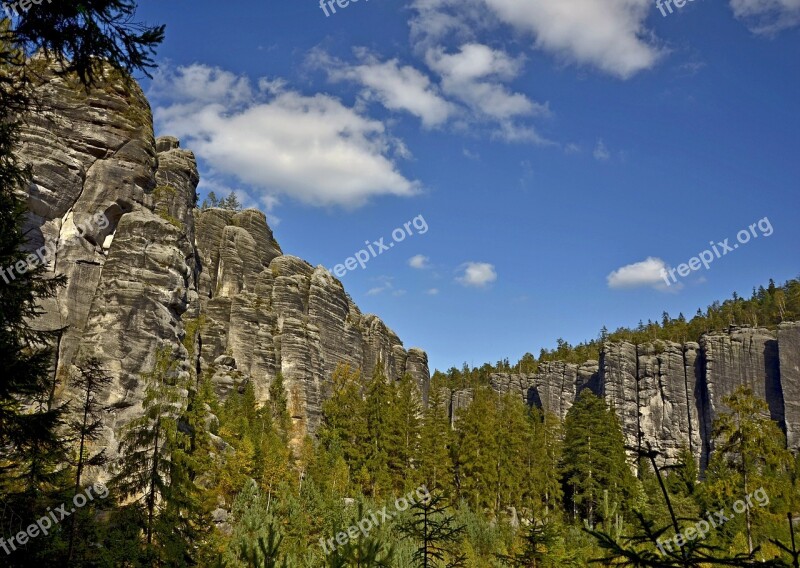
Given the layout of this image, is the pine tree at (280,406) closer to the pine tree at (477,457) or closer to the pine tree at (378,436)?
the pine tree at (378,436)

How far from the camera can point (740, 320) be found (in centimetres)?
11819

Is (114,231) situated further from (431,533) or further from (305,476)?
(431,533)

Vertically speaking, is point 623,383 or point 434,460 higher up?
point 623,383

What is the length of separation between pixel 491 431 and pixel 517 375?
7595 cm

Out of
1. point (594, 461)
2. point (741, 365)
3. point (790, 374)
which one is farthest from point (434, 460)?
point (741, 365)

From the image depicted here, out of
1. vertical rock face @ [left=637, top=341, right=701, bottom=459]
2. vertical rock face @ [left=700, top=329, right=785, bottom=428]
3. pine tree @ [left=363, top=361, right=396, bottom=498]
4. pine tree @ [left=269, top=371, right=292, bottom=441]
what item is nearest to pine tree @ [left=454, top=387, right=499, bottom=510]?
pine tree @ [left=363, top=361, right=396, bottom=498]

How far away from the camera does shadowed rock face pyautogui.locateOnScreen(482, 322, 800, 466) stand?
7844cm

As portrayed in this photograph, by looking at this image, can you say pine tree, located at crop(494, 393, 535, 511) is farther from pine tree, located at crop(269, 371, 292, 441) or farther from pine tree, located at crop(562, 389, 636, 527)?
pine tree, located at crop(269, 371, 292, 441)

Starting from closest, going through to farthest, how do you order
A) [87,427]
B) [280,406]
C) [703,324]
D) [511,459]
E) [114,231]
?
1. [87,427]
2. [114,231]
3. [511,459]
4. [280,406]
5. [703,324]

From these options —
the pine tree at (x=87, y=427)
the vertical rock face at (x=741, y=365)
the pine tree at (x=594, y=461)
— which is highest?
the vertical rock face at (x=741, y=365)

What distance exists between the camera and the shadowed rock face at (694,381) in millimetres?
78438

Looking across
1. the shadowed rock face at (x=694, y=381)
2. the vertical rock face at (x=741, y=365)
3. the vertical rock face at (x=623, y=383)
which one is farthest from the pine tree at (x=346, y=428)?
the vertical rock face at (x=741, y=365)

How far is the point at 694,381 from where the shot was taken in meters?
90.0

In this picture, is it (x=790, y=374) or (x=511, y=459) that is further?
(x=790, y=374)
